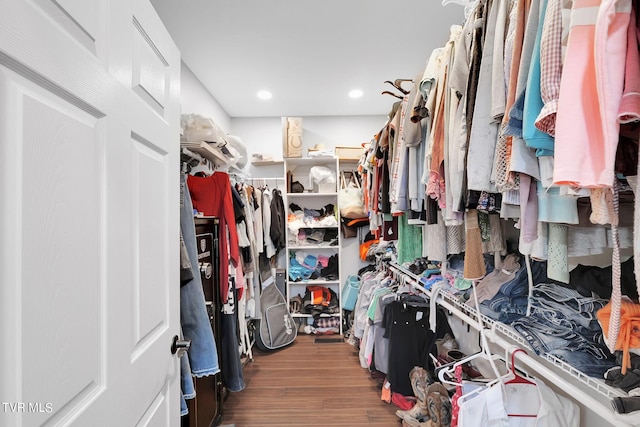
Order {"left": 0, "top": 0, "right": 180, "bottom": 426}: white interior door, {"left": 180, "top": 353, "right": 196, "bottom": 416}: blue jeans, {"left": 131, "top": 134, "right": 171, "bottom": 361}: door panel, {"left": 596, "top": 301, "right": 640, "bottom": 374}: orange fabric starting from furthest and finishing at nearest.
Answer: {"left": 180, "top": 353, "right": 196, "bottom": 416}: blue jeans < {"left": 131, "top": 134, "right": 171, "bottom": 361}: door panel < {"left": 596, "top": 301, "right": 640, "bottom": 374}: orange fabric < {"left": 0, "top": 0, "right": 180, "bottom": 426}: white interior door

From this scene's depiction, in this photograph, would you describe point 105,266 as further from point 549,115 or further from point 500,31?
point 500,31

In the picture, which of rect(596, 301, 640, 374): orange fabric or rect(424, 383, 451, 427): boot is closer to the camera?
rect(596, 301, 640, 374): orange fabric

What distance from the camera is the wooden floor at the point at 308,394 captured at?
72.2 inches

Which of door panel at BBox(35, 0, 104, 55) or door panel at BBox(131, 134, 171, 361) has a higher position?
door panel at BBox(35, 0, 104, 55)

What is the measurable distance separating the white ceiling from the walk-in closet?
0.05ft

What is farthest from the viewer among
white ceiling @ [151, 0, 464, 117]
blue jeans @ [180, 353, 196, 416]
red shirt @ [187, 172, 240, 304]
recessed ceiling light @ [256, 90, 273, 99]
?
recessed ceiling light @ [256, 90, 273, 99]

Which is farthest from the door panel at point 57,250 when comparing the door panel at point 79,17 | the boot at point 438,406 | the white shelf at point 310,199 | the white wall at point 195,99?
the white shelf at point 310,199

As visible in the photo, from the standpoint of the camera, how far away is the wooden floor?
1.83 meters

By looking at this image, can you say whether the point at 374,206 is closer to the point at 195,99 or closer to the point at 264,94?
the point at 264,94

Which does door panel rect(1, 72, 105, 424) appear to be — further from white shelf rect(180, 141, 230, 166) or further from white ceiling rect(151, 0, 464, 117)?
white ceiling rect(151, 0, 464, 117)

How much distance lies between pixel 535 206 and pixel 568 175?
9.5 inches

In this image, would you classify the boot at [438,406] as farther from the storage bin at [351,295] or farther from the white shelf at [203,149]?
the white shelf at [203,149]

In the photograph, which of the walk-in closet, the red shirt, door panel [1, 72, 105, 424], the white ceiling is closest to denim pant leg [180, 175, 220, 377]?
the walk-in closet

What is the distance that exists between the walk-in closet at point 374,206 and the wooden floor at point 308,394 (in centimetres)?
2
